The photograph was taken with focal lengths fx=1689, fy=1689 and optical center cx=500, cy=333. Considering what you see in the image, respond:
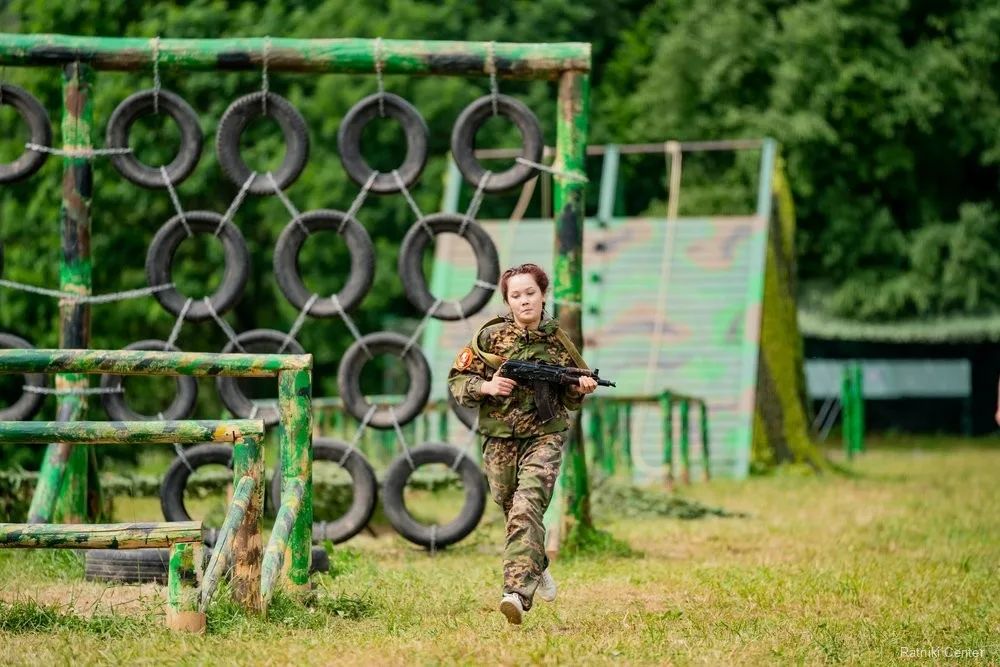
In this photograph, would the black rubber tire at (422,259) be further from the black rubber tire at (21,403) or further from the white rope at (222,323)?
the black rubber tire at (21,403)

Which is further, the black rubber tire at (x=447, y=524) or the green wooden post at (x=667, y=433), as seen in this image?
the green wooden post at (x=667, y=433)

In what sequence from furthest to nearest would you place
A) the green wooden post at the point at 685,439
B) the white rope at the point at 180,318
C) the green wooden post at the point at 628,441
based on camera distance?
the green wooden post at the point at 628,441, the green wooden post at the point at 685,439, the white rope at the point at 180,318

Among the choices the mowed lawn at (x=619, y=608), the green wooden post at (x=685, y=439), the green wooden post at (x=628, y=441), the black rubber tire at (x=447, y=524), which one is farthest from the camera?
the green wooden post at (x=628, y=441)

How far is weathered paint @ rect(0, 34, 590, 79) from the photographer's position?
10.9 meters

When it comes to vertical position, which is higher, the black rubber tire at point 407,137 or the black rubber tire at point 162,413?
the black rubber tire at point 407,137

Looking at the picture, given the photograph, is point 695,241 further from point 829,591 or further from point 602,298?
point 829,591

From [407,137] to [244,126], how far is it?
1.10m

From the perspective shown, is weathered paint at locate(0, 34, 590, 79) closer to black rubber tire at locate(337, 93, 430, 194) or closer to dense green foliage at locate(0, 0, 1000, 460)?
black rubber tire at locate(337, 93, 430, 194)

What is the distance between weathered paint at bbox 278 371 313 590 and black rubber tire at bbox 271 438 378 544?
2.62 m

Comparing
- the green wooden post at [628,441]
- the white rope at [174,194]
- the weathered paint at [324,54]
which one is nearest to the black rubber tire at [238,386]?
the white rope at [174,194]

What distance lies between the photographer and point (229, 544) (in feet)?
23.4

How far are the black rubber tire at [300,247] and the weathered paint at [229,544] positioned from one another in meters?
3.99

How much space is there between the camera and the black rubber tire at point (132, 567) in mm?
8891

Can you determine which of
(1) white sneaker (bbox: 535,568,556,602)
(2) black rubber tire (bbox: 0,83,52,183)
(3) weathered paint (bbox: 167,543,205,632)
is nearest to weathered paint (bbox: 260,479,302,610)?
(3) weathered paint (bbox: 167,543,205,632)
